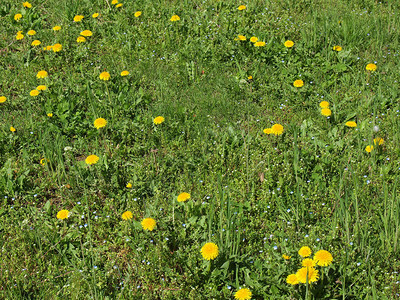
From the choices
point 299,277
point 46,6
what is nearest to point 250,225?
point 299,277

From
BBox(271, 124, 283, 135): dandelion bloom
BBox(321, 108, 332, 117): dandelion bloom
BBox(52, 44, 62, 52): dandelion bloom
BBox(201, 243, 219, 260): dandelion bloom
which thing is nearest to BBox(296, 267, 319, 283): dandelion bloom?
BBox(201, 243, 219, 260): dandelion bloom

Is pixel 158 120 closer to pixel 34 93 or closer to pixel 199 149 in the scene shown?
pixel 199 149

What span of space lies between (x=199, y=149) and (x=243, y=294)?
139cm

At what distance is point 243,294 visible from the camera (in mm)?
Answer: 2469

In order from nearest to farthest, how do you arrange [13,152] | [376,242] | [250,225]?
1. [376,242]
2. [250,225]
3. [13,152]

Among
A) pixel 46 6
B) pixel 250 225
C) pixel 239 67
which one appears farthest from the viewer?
pixel 46 6

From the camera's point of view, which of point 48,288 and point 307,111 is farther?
point 307,111

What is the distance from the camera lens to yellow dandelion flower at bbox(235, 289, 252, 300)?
2459mm

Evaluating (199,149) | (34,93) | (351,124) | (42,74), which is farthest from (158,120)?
(351,124)

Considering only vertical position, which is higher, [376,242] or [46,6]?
[46,6]

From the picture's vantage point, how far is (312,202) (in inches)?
122

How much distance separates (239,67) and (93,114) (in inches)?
58.2

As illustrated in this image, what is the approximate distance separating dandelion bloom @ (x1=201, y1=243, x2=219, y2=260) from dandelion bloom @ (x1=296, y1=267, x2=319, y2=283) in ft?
1.57

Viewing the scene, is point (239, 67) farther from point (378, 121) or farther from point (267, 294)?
point (267, 294)
